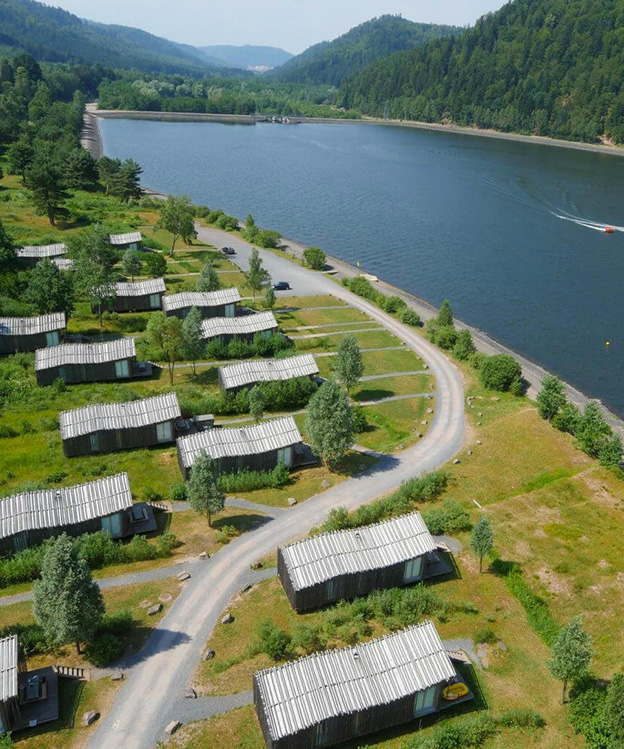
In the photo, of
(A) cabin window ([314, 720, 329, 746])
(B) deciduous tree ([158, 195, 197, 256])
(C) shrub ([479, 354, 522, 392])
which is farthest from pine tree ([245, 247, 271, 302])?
(A) cabin window ([314, 720, 329, 746])

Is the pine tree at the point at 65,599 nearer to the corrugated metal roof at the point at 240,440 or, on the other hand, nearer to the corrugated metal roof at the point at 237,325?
the corrugated metal roof at the point at 240,440

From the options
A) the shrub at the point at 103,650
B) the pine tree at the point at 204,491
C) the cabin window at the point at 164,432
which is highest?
the pine tree at the point at 204,491

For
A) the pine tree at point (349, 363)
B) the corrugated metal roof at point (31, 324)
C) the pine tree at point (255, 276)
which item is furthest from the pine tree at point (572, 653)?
the pine tree at point (255, 276)

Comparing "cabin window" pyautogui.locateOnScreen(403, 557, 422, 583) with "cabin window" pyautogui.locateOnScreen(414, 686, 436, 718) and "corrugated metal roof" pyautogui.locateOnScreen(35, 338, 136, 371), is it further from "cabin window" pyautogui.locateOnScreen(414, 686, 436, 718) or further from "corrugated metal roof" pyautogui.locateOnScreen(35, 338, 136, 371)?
"corrugated metal roof" pyautogui.locateOnScreen(35, 338, 136, 371)

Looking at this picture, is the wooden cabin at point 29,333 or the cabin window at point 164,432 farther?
the wooden cabin at point 29,333

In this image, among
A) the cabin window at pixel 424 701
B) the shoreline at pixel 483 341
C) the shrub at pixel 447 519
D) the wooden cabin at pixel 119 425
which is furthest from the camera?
the shoreline at pixel 483 341

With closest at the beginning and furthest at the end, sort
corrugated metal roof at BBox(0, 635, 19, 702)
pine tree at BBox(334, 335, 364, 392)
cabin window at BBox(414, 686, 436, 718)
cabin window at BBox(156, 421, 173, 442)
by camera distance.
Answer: corrugated metal roof at BBox(0, 635, 19, 702) → cabin window at BBox(414, 686, 436, 718) → cabin window at BBox(156, 421, 173, 442) → pine tree at BBox(334, 335, 364, 392)

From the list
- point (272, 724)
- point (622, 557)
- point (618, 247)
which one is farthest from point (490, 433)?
point (618, 247)
